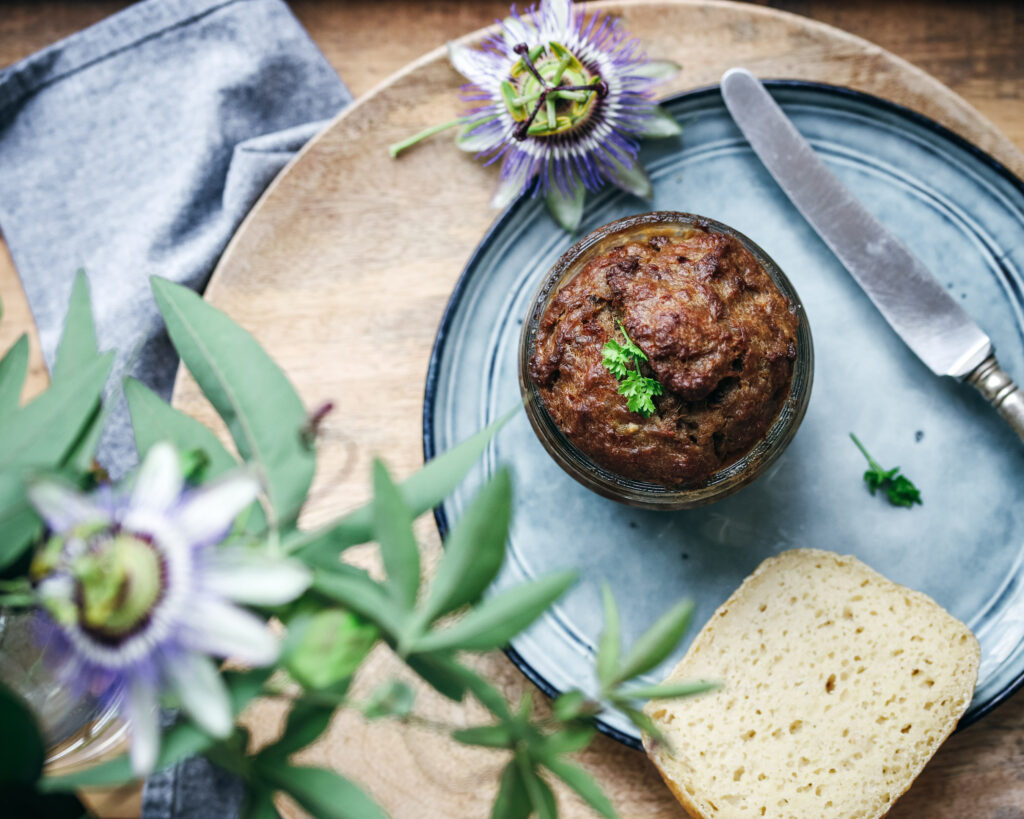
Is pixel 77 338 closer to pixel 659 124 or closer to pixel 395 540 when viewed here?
pixel 395 540

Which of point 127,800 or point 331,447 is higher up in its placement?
point 331,447

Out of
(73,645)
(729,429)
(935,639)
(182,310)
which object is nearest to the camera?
(73,645)

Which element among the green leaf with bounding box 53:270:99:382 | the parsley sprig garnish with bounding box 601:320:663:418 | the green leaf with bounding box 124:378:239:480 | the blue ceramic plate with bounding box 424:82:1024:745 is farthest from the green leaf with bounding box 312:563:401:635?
the blue ceramic plate with bounding box 424:82:1024:745

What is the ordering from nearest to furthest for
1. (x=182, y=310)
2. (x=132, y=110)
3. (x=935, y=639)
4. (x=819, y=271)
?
1. (x=182, y=310)
2. (x=935, y=639)
3. (x=819, y=271)
4. (x=132, y=110)

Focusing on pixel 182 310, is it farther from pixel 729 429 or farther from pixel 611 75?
pixel 611 75

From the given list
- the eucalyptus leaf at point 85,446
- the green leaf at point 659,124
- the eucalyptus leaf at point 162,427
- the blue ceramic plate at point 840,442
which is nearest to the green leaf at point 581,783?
the eucalyptus leaf at point 162,427

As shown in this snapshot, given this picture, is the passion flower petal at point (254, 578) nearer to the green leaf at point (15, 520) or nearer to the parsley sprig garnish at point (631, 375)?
the green leaf at point (15, 520)

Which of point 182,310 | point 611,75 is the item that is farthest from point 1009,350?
point 182,310

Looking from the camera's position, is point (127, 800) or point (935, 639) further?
point (127, 800)

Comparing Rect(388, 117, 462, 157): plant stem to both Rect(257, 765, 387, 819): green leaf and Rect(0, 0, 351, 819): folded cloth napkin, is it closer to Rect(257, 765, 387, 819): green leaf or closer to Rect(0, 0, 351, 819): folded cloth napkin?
Rect(0, 0, 351, 819): folded cloth napkin
